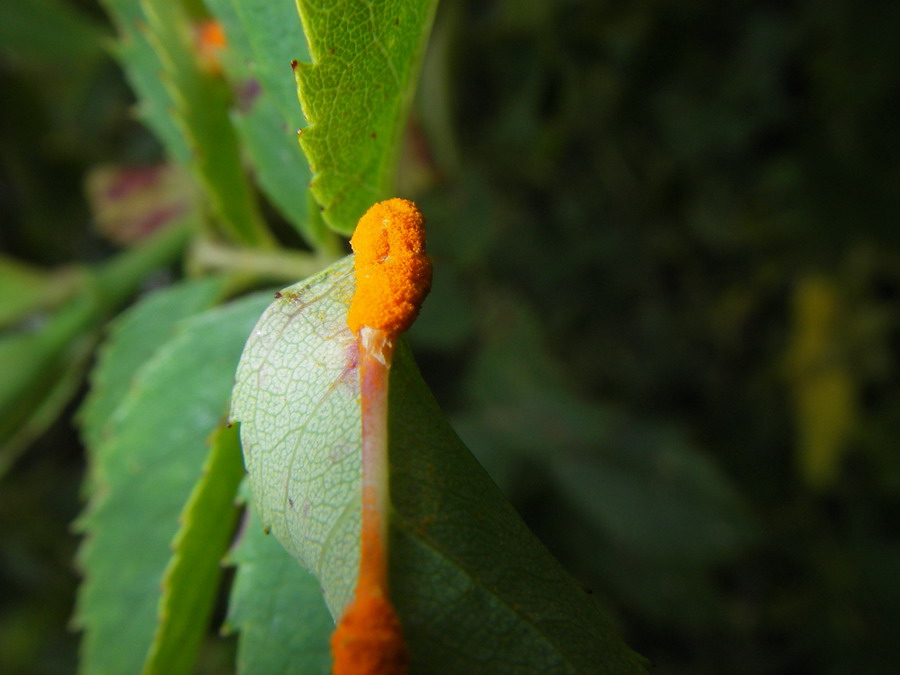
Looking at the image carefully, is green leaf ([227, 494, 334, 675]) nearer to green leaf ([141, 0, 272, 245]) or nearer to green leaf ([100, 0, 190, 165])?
green leaf ([141, 0, 272, 245])

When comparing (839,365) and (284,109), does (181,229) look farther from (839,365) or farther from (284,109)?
(839,365)

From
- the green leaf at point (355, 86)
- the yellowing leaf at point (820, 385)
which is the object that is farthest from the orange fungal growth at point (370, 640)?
the yellowing leaf at point (820, 385)

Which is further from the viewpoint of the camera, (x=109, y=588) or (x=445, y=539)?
(x=109, y=588)

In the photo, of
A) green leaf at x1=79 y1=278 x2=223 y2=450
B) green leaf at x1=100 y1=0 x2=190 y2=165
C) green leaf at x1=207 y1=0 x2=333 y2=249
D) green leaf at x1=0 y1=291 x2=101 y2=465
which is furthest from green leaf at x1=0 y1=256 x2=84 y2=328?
green leaf at x1=207 y1=0 x2=333 y2=249

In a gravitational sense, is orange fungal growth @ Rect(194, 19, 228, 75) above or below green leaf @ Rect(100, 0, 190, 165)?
below

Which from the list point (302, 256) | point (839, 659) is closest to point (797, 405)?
point (839, 659)

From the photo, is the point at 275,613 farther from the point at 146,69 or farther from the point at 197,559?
the point at 146,69

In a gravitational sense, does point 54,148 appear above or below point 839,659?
above
